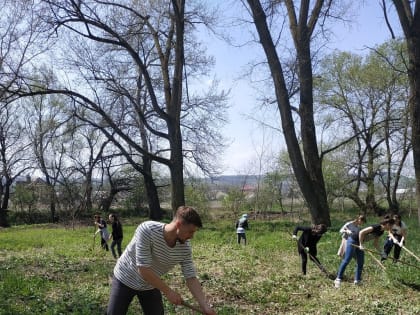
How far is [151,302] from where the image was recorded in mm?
4426

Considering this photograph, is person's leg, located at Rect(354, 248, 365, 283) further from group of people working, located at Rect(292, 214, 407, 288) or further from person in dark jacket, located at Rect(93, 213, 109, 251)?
person in dark jacket, located at Rect(93, 213, 109, 251)

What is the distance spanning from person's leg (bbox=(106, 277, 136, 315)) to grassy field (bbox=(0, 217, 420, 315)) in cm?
291

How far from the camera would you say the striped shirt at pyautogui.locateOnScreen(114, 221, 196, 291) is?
4.07 meters

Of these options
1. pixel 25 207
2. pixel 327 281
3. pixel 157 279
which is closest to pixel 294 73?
pixel 327 281

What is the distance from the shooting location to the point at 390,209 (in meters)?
34.5

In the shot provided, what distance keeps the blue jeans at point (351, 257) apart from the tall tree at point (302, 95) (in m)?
8.57

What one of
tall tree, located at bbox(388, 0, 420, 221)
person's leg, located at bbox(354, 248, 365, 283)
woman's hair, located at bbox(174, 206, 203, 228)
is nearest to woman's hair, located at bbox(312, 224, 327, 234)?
person's leg, located at bbox(354, 248, 365, 283)

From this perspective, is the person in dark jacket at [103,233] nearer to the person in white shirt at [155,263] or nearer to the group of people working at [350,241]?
the group of people working at [350,241]

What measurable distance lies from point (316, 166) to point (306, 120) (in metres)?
1.92

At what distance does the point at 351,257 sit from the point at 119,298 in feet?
21.7

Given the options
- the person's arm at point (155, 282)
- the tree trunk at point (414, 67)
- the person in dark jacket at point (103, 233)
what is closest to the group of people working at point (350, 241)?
the tree trunk at point (414, 67)

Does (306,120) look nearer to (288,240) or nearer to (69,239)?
(288,240)

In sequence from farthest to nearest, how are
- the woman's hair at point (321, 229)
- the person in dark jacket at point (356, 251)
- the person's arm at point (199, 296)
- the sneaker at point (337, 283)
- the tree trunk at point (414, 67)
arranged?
the tree trunk at point (414, 67), the woman's hair at point (321, 229), the person in dark jacket at point (356, 251), the sneaker at point (337, 283), the person's arm at point (199, 296)

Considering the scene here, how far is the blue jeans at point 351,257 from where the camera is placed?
957 centimetres
